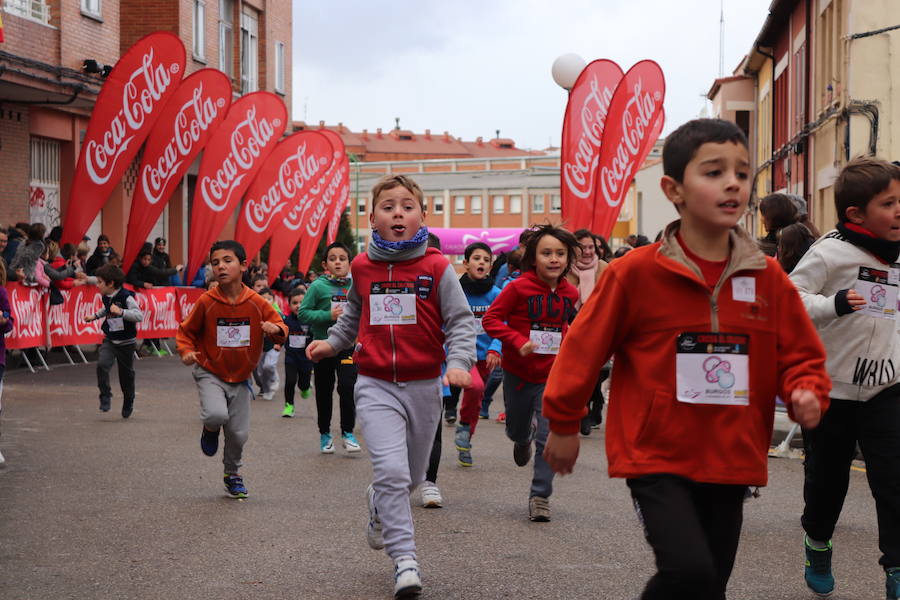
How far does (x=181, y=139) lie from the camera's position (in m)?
20.6

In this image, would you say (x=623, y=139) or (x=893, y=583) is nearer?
(x=893, y=583)

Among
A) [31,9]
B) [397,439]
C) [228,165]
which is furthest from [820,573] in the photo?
[31,9]

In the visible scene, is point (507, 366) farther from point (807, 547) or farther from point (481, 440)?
point (481, 440)

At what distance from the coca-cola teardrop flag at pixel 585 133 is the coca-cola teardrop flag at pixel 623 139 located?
16cm

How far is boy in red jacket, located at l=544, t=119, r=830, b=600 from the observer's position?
3965mm

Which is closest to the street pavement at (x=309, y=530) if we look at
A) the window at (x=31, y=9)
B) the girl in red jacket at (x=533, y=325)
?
the girl in red jacket at (x=533, y=325)

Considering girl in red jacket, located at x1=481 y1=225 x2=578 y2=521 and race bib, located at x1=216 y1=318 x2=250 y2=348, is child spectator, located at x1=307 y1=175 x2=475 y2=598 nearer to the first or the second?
girl in red jacket, located at x1=481 y1=225 x2=578 y2=521

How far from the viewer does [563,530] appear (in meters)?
7.58

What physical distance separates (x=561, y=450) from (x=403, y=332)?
2.44 meters

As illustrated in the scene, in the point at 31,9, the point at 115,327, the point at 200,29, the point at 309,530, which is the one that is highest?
the point at 200,29

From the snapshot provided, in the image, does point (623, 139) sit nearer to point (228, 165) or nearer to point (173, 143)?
point (173, 143)

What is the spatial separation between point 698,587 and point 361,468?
6527 millimetres

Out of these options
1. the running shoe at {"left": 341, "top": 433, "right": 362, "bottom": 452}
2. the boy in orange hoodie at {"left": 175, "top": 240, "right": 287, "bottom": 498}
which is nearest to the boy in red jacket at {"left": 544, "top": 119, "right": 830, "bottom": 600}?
the boy in orange hoodie at {"left": 175, "top": 240, "right": 287, "bottom": 498}

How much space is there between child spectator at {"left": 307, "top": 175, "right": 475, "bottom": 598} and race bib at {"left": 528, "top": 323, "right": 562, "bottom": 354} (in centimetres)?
190
